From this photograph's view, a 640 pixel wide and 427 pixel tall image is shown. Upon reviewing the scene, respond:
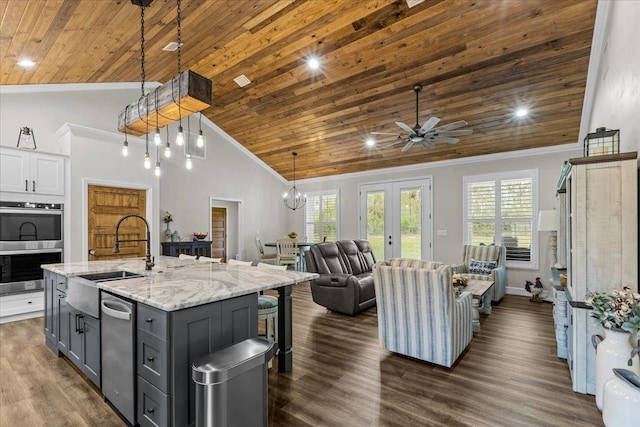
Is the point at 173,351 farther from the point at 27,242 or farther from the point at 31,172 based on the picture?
the point at 31,172

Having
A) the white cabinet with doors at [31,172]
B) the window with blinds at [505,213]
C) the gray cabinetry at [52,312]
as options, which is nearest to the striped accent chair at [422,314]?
the gray cabinetry at [52,312]

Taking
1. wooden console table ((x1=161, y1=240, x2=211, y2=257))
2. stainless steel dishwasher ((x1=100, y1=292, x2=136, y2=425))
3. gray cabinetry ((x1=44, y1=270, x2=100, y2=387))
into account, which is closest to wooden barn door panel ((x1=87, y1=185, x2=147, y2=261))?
wooden console table ((x1=161, y1=240, x2=211, y2=257))

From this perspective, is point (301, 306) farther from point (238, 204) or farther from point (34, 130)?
point (34, 130)

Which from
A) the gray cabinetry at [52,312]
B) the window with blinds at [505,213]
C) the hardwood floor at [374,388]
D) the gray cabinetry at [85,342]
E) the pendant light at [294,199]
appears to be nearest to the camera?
the hardwood floor at [374,388]

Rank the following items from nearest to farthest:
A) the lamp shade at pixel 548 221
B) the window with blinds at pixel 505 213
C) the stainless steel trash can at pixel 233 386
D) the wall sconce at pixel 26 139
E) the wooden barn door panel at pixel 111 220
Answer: the stainless steel trash can at pixel 233 386
the lamp shade at pixel 548 221
the wall sconce at pixel 26 139
the wooden barn door panel at pixel 111 220
the window with blinds at pixel 505 213

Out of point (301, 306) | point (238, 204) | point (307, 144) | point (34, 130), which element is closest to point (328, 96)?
point (307, 144)

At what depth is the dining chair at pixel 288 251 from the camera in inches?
295

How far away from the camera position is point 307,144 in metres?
7.14

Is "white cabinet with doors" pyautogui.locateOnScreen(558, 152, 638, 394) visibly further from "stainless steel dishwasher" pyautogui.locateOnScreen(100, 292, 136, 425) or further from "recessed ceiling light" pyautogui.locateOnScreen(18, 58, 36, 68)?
"recessed ceiling light" pyautogui.locateOnScreen(18, 58, 36, 68)

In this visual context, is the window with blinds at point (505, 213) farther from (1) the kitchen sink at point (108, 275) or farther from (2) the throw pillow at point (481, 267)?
(1) the kitchen sink at point (108, 275)

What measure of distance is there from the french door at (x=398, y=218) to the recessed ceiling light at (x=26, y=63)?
6.34m

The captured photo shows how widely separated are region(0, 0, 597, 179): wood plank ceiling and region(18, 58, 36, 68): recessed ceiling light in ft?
0.24

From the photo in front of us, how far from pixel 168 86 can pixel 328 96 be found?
115 inches

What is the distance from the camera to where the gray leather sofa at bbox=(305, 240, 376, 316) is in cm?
452
